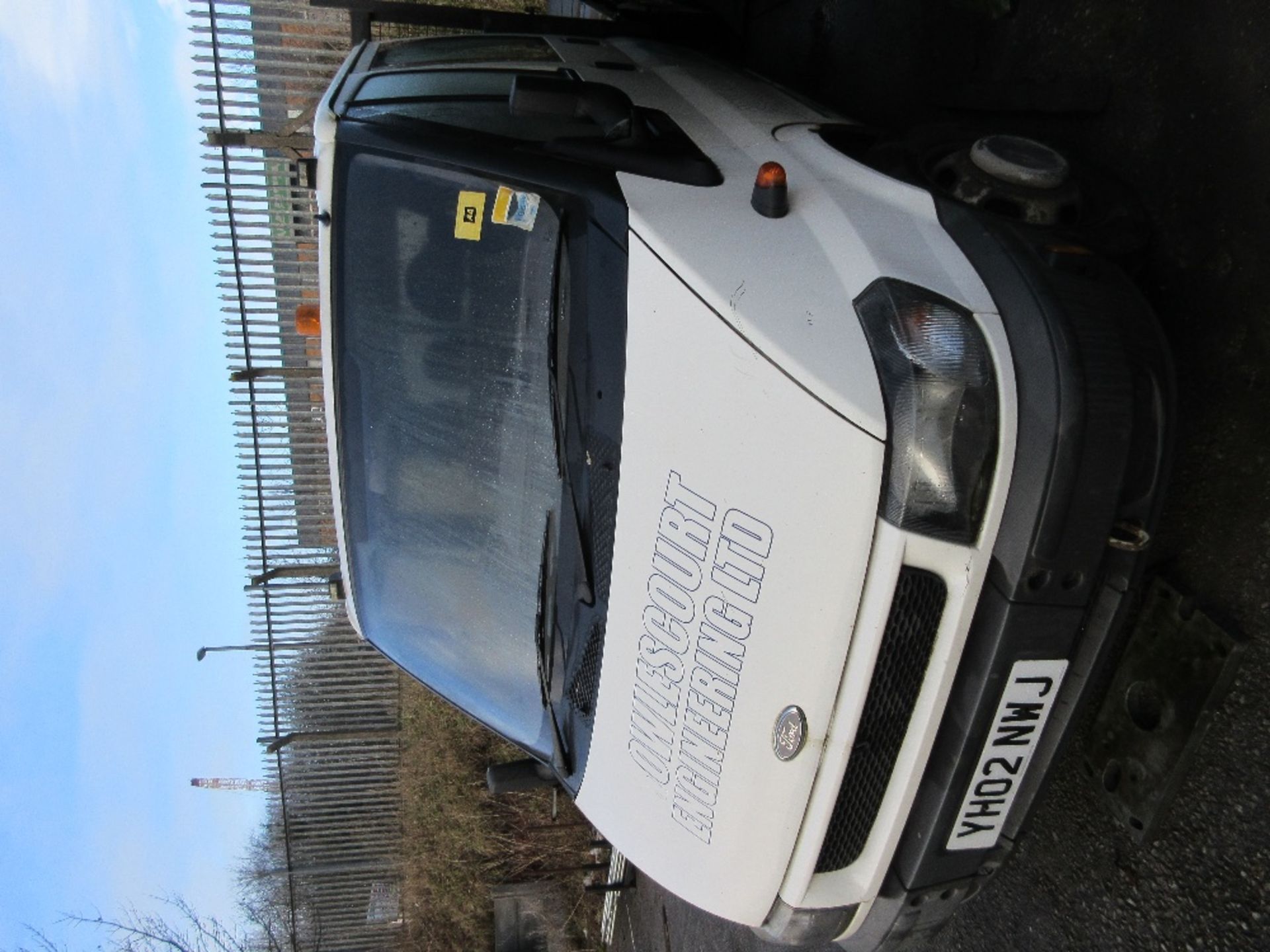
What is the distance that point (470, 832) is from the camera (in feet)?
28.2

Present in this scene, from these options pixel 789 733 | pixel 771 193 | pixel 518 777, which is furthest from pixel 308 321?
pixel 789 733

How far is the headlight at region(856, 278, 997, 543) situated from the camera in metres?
1.73

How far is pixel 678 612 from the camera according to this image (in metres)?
2.02

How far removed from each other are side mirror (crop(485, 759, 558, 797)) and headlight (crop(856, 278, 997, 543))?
1727 mm

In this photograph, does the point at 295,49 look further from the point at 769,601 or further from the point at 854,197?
the point at 769,601

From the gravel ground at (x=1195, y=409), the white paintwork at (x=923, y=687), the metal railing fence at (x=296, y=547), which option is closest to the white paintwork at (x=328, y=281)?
the white paintwork at (x=923, y=687)

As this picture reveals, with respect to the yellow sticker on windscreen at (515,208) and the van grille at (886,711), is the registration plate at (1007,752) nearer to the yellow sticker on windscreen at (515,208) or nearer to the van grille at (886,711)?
the van grille at (886,711)

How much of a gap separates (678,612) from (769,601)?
245 mm

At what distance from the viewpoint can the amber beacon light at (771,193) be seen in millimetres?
2041

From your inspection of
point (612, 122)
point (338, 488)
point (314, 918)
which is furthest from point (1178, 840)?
point (314, 918)

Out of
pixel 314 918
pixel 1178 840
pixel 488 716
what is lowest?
pixel 314 918

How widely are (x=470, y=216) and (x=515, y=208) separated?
15cm

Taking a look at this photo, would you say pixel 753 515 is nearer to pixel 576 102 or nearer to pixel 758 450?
pixel 758 450

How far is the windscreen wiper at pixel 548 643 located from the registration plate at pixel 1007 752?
3.49 feet
